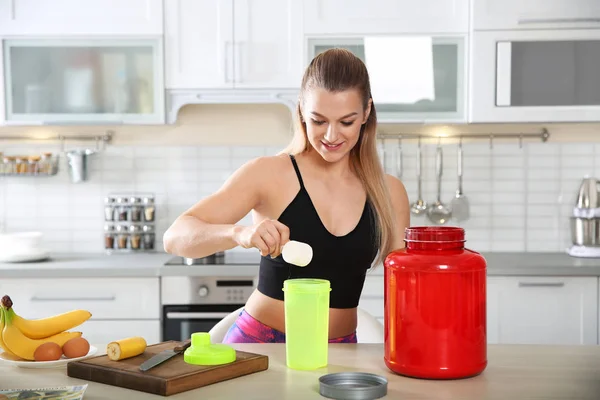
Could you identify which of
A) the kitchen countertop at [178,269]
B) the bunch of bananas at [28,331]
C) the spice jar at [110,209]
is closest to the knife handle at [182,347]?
the bunch of bananas at [28,331]

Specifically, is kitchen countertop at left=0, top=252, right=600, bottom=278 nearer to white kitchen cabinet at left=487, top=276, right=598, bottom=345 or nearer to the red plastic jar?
white kitchen cabinet at left=487, top=276, right=598, bottom=345

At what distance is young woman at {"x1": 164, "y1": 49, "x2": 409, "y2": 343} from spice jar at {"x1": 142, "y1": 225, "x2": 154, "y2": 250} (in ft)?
6.17

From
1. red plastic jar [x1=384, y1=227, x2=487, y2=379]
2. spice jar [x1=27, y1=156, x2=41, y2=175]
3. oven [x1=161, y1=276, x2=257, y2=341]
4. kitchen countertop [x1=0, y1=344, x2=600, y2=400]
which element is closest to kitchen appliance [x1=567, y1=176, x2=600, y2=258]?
oven [x1=161, y1=276, x2=257, y2=341]

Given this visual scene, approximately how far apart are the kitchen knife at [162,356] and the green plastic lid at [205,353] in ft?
0.10

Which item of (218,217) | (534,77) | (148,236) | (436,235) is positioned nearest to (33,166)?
(148,236)

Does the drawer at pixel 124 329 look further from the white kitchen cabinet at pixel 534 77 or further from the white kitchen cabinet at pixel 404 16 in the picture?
the white kitchen cabinet at pixel 534 77

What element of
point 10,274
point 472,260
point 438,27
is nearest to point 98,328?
point 10,274

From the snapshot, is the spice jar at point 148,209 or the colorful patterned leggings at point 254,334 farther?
the spice jar at point 148,209

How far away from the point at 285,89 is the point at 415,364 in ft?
7.52

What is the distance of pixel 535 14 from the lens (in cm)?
348

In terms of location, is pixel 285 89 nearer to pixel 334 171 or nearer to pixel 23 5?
pixel 23 5

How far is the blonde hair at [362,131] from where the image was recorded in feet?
6.27

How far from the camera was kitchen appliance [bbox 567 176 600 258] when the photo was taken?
3582mm

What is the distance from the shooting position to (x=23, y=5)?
3557 mm
